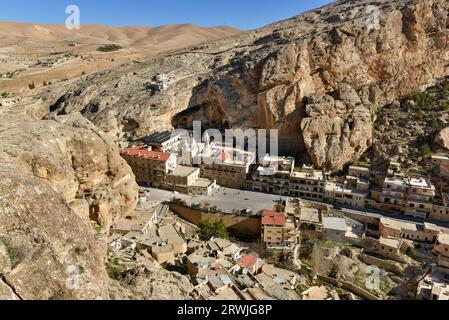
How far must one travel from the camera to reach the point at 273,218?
106 feet

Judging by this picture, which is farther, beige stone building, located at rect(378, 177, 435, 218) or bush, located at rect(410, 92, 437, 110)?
bush, located at rect(410, 92, 437, 110)

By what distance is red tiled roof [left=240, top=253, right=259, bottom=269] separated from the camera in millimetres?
27328

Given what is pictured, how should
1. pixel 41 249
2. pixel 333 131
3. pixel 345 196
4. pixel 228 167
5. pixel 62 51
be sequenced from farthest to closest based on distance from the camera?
1. pixel 62 51
2. pixel 333 131
3. pixel 228 167
4. pixel 345 196
5. pixel 41 249

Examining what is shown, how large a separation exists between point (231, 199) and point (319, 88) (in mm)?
19384

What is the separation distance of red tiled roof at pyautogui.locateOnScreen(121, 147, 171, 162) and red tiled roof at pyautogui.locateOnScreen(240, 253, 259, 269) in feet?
53.5

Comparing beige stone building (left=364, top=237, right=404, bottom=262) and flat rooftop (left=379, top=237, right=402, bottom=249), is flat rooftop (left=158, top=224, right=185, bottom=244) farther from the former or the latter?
flat rooftop (left=379, top=237, right=402, bottom=249)

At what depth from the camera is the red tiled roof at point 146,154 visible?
41.2 meters

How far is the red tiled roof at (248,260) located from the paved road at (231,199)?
25.8 feet

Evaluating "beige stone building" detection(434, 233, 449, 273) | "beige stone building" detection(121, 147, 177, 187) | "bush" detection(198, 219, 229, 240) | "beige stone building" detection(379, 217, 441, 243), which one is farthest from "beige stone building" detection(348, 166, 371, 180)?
"beige stone building" detection(121, 147, 177, 187)

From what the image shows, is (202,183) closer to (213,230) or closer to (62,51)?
(213,230)

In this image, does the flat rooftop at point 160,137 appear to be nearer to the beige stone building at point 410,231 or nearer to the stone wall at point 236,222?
the stone wall at point 236,222

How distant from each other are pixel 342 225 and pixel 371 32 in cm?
2762

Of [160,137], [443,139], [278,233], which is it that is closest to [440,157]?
[443,139]

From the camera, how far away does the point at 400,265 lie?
30.0 meters
